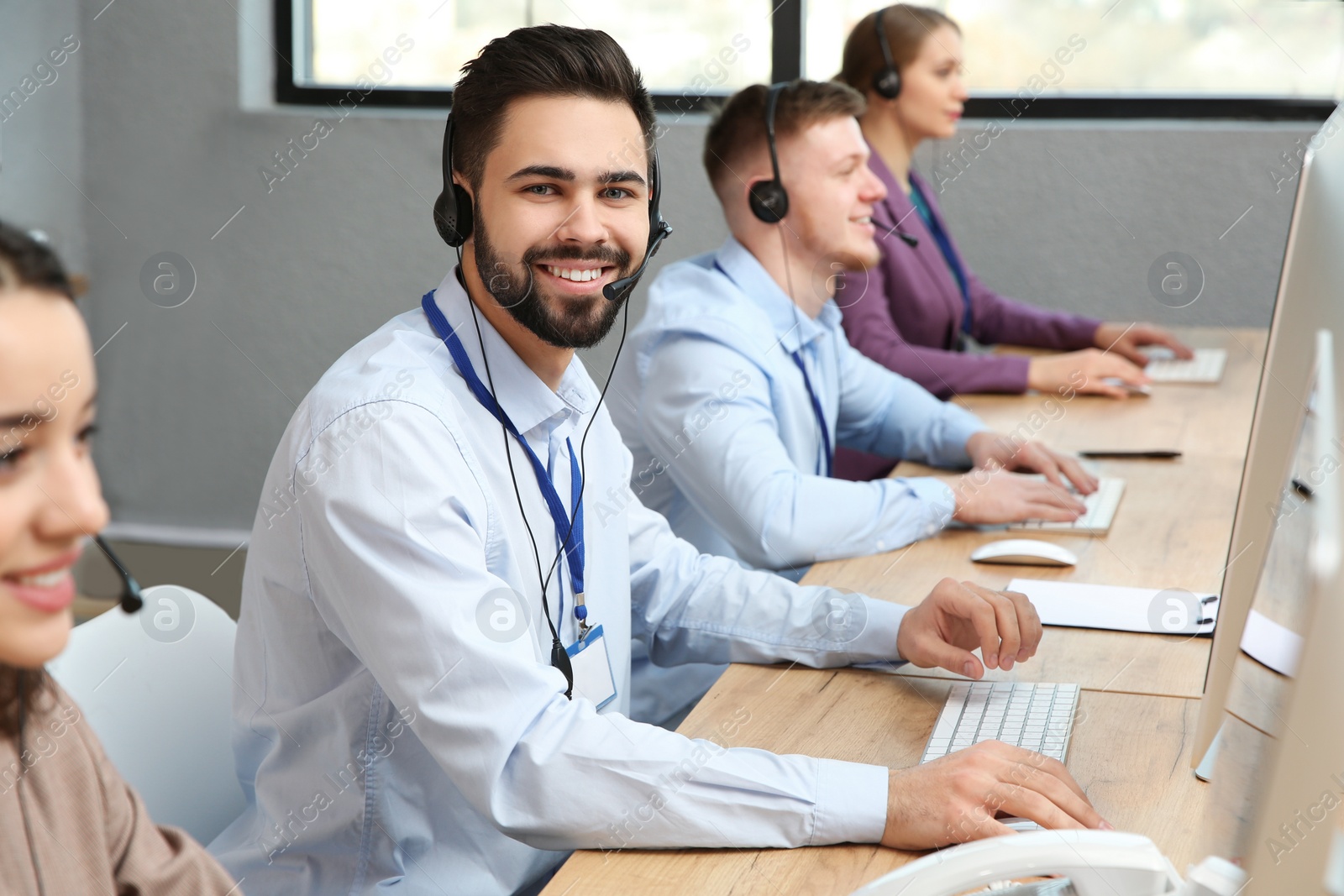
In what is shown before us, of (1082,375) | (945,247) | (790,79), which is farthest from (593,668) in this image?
(790,79)

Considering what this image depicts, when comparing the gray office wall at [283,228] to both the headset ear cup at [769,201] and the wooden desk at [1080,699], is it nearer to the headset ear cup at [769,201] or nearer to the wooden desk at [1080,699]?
the wooden desk at [1080,699]

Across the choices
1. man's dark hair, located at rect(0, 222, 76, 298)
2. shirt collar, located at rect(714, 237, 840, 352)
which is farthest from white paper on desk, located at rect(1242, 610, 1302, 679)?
shirt collar, located at rect(714, 237, 840, 352)

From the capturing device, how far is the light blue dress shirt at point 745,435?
61.6 inches

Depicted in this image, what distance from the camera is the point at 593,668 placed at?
1150mm

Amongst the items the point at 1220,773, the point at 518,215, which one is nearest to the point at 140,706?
the point at 518,215

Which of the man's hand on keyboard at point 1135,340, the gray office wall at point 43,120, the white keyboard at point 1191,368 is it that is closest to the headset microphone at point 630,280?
the white keyboard at point 1191,368

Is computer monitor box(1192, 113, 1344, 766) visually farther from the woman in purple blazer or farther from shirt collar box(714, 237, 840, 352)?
the woman in purple blazer

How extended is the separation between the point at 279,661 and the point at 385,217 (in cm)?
247

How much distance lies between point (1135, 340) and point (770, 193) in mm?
1167

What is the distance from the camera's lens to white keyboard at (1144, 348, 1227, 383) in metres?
2.46

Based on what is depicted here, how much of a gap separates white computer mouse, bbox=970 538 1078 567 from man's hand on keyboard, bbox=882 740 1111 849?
60 cm

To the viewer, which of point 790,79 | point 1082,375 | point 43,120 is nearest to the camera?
point 1082,375

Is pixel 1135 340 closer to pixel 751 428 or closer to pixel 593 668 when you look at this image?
pixel 751 428

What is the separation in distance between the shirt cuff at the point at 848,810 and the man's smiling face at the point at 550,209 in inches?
19.5
